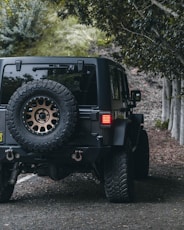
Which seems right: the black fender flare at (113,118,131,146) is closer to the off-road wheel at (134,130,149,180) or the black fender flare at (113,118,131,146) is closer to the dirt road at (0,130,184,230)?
the dirt road at (0,130,184,230)

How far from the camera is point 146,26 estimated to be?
10086mm

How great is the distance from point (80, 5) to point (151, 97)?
10.6 meters

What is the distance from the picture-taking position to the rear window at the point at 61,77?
8.73m

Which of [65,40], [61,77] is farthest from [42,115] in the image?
[65,40]

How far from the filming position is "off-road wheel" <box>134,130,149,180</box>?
1170cm

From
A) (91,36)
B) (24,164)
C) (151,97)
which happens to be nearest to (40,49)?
(91,36)

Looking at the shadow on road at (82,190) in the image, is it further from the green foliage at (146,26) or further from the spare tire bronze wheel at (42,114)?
the green foliage at (146,26)

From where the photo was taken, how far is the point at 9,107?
8.37 m

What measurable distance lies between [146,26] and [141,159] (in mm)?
2912

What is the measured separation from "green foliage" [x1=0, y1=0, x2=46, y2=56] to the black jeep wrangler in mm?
17275

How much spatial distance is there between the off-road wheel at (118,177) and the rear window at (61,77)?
34.6 inches

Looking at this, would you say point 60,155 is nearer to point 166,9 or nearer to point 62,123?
point 62,123

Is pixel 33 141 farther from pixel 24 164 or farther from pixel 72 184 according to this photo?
pixel 72 184

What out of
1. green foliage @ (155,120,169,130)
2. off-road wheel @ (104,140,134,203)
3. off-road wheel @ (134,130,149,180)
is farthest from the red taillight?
green foliage @ (155,120,169,130)
